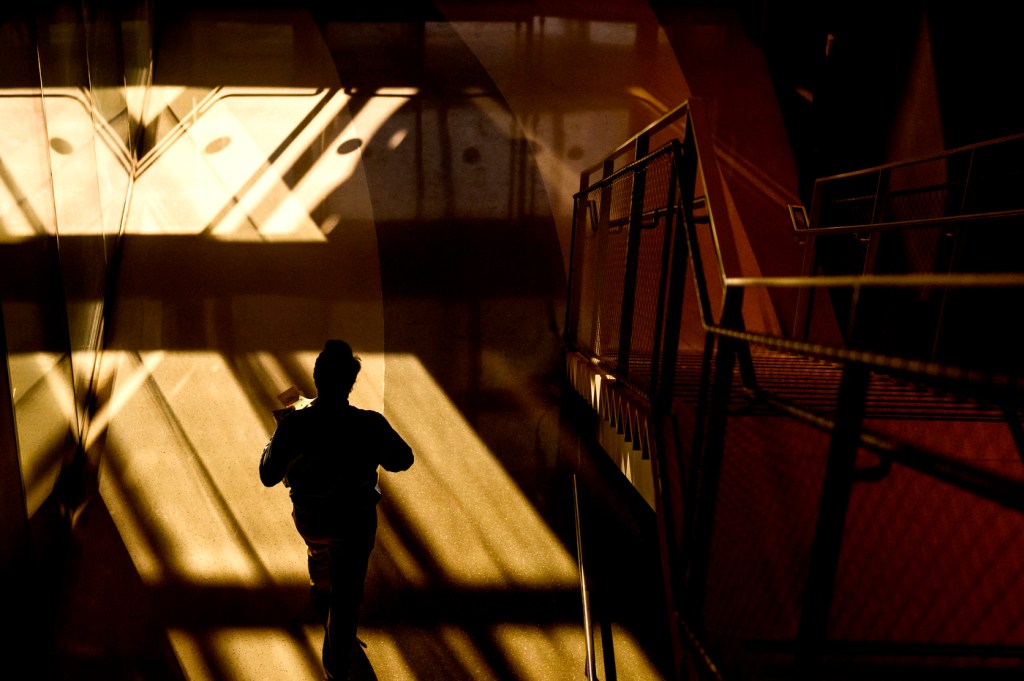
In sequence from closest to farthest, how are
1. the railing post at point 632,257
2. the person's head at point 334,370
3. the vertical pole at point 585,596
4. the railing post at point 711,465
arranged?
the railing post at point 711,465
the person's head at point 334,370
the railing post at point 632,257
the vertical pole at point 585,596

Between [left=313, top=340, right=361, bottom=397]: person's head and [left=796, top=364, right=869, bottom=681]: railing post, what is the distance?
5.61ft

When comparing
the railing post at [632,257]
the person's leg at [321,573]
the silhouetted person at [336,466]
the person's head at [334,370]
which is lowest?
the person's leg at [321,573]

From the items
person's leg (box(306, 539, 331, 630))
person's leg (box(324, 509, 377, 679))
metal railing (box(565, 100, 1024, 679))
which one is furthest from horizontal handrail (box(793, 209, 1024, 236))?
person's leg (box(306, 539, 331, 630))

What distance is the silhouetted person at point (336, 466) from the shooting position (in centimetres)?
241

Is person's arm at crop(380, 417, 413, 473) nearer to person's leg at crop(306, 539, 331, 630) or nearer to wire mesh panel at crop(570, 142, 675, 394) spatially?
person's leg at crop(306, 539, 331, 630)

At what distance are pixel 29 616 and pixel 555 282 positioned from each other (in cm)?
418

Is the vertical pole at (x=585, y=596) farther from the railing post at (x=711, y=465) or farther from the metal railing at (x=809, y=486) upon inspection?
the railing post at (x=711, y=465)

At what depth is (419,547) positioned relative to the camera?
3.82 m

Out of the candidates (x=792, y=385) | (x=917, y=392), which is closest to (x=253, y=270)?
(x=792, y=385)

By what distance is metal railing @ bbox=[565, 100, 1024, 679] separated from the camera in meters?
1.18

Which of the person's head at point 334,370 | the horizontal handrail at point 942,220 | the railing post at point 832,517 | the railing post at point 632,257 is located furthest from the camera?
the railing post at point 632,257

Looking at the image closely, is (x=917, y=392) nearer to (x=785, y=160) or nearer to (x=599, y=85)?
(x=785, y=160)

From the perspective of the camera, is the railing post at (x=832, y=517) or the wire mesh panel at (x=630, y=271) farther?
the wire mesh panel at (x=630, y=271)

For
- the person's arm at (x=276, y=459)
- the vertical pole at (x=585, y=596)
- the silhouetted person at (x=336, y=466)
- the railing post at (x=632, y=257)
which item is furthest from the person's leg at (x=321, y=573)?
the railing post at (x=632, y=257)
